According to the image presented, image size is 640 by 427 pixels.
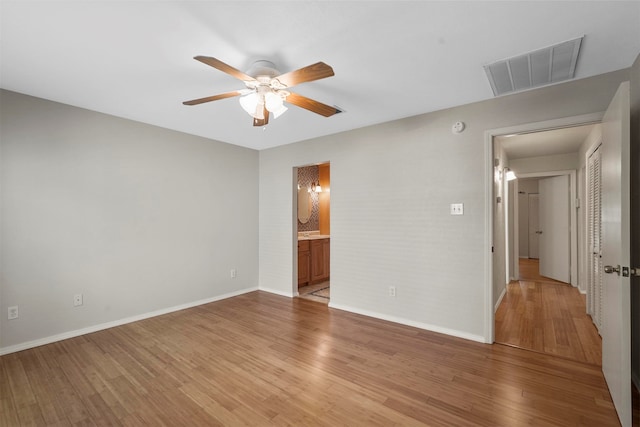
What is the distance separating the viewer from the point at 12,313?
108 inches

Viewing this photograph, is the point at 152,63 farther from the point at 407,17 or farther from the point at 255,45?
the point at 407,17

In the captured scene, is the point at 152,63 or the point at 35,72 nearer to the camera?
the point at 152,63

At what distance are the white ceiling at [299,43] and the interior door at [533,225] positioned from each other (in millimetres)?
7107

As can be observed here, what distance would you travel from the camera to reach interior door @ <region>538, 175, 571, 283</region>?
5.36m

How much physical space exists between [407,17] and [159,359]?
10.9 ft

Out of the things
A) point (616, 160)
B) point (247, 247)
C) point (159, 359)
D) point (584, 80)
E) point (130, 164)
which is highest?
point (584, 80)

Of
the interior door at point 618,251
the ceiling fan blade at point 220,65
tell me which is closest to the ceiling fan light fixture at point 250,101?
the ceiling fan blade at point 220,65

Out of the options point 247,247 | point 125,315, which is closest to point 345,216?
point 247,247

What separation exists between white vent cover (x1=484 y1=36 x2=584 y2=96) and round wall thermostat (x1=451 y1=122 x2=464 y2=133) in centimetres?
45

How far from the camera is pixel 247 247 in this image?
16.2ft

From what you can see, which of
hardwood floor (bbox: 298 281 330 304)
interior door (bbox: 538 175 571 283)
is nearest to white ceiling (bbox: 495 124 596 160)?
interior door (bbox: 538 175 571 283)

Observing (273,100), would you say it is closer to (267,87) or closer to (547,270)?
(267,87)

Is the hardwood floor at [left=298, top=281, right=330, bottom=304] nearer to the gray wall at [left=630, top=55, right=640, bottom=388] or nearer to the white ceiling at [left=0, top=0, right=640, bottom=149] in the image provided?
the white ceiling at [left=0, top=0, right=640, bottom=149]

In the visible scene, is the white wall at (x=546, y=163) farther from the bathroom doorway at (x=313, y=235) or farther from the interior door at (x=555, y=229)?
the bathroom doorway at (x=313, y=235)
